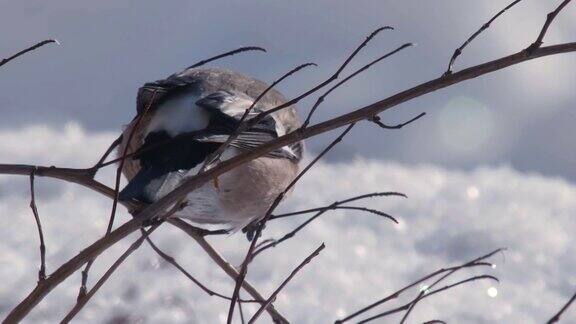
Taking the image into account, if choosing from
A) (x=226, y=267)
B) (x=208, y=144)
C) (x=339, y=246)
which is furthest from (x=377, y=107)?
(x=339, y=246)

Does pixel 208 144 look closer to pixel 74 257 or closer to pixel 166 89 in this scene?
pixel 166 89

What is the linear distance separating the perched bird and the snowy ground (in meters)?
0.68

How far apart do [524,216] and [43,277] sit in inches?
135

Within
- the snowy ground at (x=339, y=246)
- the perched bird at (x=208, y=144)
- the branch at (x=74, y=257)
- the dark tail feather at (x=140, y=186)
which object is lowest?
the branch at (x=74, y=257)

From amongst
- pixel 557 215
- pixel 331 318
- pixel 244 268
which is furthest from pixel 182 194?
pixel 557 215

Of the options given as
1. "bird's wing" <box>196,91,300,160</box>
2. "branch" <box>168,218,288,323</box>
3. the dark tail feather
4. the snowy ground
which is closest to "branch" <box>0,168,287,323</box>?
"branch" <box>168,218,288,323</box>

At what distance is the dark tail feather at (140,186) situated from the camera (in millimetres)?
1516

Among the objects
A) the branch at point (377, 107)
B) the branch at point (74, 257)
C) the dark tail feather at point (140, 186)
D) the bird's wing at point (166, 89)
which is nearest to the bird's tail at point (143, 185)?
the dark tail feather at point (140, 186)

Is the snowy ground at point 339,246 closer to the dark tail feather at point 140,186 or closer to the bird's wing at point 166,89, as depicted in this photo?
the bird's wing at point 166,89

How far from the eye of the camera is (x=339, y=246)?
3.99m

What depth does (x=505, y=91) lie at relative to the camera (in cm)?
462

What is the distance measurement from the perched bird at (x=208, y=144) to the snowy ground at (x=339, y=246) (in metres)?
0.68

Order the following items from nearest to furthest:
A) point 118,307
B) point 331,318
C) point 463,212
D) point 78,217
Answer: point 118,307
point 331,318
point 78,217
point 463,212

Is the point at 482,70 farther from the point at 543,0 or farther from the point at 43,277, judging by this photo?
the point at 543,0
